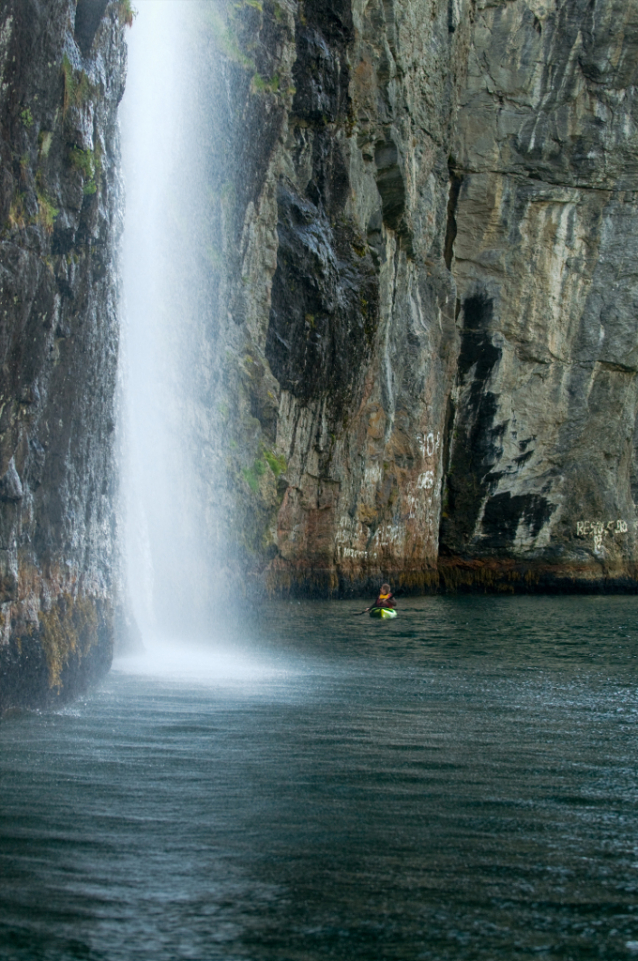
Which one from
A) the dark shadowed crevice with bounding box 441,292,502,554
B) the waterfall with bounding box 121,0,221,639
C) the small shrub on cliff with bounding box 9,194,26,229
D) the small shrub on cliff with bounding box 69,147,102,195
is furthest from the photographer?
the dark shadowed crevice with bounding box 441,292,502,554

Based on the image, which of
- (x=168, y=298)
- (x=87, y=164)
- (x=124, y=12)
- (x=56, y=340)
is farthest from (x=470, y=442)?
(x=56, y=340)

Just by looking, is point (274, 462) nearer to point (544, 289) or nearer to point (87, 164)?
point (87, 164)

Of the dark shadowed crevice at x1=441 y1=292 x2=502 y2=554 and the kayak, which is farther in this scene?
the dark shadowed crevice at x1=441 y1=292 x2=502 y2=554

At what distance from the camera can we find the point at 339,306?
29.1 metres

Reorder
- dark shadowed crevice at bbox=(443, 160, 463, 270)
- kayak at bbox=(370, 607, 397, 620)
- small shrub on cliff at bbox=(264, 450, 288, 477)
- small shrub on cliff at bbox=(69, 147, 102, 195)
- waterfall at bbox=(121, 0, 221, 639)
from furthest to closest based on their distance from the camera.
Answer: dark shadowed crevice at bbox=(443, 160, 463, 270)
small shrub on cliff at bbox=(264, 450, 288, 477)
kayak at bbox=(370, 607, 397, 620)
waterfall at bbox=(121, 0, 221, 639)
small shrub on cliff at bbox=(69, 147, 102, 195)

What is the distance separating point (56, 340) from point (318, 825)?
5892 mm

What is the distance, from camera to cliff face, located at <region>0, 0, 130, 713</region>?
26.1ft

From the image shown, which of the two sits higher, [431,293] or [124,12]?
[431,293]

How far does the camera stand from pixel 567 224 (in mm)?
39625

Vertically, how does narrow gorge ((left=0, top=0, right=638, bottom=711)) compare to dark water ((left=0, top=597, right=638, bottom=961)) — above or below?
above

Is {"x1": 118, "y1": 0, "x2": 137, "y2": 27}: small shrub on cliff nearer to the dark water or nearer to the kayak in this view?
the dark water

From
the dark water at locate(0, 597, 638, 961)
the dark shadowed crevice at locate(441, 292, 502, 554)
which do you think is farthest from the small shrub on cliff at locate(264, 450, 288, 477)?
the dark water at locate(0, 597, 638, 961)

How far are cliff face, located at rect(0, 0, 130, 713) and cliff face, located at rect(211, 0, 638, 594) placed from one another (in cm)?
1248

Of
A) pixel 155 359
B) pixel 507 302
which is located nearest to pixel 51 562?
pixel 155 359
